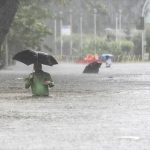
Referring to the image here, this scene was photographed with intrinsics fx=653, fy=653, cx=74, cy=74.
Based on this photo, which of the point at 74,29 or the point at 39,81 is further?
the point at 74,29

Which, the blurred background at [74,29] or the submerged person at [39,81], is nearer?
the submerged person at [39,81]

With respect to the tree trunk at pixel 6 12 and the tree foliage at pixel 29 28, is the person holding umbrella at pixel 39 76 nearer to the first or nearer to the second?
the tree trunk at pixel 6 12

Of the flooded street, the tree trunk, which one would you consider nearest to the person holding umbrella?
the flooded street

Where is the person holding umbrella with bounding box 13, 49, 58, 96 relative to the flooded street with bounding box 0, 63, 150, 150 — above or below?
above

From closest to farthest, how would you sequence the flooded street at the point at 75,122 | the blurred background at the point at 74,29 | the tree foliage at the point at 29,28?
the flooded street at the point at 75,122, the blurred background at the point at 74,29, the tree foliage at the point at 29,28

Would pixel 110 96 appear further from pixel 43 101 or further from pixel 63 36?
pixel 63 36

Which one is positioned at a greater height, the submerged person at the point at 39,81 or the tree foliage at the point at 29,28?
the tree foliage at the point at 29,28

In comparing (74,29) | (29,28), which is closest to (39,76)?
(29,28)

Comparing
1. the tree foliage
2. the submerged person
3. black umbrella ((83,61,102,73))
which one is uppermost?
the tree foliage

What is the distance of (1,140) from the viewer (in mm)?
10984

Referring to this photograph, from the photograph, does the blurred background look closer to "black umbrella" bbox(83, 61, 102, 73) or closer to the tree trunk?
the tree trunk

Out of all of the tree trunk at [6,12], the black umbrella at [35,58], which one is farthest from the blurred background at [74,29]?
the black umbrella at [35,58]

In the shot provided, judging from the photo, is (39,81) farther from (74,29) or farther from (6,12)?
(74,29)

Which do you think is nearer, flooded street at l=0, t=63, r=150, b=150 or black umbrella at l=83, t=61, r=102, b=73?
flooded street at l=0, t=63, r=150, b=150
